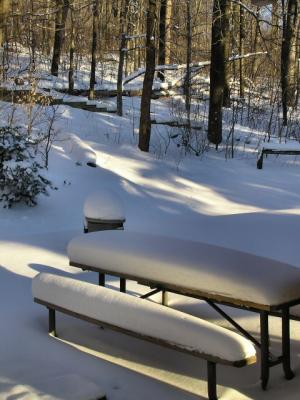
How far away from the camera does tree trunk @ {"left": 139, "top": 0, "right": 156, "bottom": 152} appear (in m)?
11.9

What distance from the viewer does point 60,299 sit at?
372 cm

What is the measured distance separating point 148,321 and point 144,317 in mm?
37

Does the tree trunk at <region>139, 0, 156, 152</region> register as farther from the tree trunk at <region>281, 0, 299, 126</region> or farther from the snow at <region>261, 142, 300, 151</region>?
the tree trunk at <region>281, 0, 299, 126</region>

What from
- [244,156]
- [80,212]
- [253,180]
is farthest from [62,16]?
[80,212]

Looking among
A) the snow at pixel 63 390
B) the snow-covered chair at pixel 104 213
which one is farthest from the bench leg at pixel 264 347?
the snow-covered chair at pixel 104 213

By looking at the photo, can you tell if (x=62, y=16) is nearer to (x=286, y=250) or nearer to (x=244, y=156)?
(x=244, y=156)

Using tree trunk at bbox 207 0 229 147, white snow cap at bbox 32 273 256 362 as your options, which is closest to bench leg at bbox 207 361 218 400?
white snow cap at bbox 32 273 256 362

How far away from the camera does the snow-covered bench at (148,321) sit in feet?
9.41

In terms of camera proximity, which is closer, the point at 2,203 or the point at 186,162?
the point at 2,203

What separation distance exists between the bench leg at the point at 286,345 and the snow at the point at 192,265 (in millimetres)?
164

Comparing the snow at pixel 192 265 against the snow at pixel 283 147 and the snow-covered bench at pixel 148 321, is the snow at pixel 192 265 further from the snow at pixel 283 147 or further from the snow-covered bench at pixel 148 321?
the snow at pixel 283 147

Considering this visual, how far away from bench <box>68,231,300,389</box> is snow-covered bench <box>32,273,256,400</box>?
0.27 m

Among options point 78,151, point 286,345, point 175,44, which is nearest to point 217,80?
point 175,44

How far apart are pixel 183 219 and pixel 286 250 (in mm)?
2372
